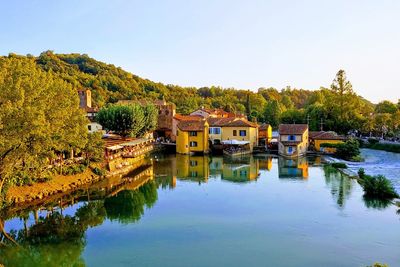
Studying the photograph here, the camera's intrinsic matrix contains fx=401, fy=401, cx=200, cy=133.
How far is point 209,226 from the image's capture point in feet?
62.3

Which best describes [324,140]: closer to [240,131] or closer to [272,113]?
[240,131]

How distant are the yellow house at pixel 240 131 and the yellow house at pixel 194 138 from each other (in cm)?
319

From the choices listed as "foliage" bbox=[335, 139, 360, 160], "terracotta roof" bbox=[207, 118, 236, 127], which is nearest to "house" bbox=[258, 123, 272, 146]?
"terracotta roof" bbox=[207, 118, 236, 127]

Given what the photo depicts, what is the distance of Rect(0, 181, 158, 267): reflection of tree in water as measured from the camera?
1516cm

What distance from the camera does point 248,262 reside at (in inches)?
571

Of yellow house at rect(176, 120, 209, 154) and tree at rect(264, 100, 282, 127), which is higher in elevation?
tree at rect(264, 100, 282, 127)

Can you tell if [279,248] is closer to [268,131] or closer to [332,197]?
[332,197]

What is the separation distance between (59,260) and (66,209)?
7509 millimetres

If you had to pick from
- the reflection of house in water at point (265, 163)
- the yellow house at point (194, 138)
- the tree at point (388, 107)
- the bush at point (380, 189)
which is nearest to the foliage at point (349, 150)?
the reflection of house in water at point (265, 163)

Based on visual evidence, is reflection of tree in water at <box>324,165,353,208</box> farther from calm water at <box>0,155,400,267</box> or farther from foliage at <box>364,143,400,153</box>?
foliage at <box>364,143,400,153</box>

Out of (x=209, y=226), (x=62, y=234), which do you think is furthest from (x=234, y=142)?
(x=62, y=234)

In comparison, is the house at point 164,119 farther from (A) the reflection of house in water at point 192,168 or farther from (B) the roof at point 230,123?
(A) the reflection of house in water at point 192,168

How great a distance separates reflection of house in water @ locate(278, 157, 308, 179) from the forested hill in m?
19.2

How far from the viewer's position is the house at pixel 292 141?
45438mm
